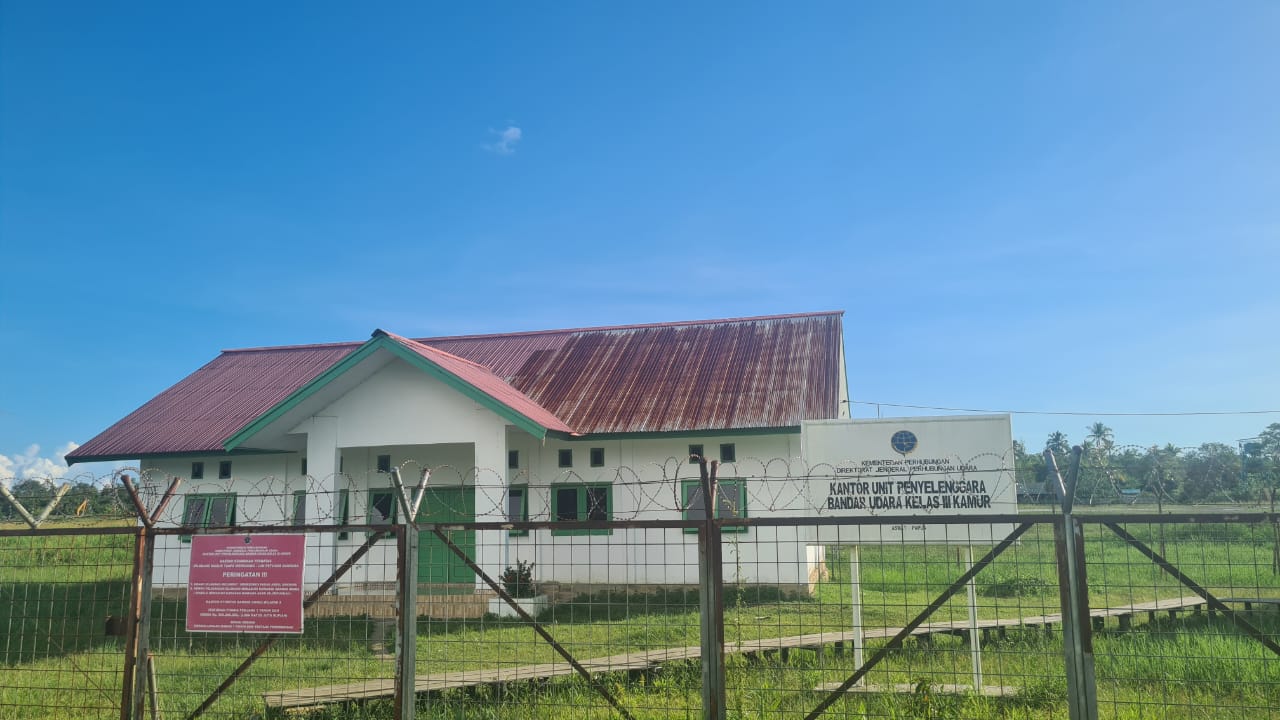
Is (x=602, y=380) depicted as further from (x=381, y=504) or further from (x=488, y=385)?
(x=381, y=504)

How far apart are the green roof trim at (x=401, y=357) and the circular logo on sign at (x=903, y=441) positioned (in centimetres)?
757

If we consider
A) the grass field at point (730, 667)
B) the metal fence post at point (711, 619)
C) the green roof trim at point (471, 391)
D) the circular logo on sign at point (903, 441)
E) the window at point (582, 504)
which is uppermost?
the green roof trim at point (471, 391)

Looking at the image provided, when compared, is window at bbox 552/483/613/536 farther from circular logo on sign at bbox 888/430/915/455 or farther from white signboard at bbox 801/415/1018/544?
circular logo on sign at bbox 888/430/915/455

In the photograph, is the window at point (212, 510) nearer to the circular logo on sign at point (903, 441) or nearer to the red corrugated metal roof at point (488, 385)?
the red corrugated metal roof at point (488, 385)

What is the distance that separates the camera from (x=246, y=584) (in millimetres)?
7707

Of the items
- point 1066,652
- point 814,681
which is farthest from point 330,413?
point 1066,652

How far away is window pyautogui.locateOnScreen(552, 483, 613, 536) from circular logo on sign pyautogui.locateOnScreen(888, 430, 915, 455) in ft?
28.6

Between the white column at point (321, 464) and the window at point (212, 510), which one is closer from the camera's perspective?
the white column at point (321, 464)

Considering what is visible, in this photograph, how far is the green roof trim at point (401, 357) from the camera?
1582cm

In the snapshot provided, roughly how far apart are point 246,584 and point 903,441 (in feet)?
21.8

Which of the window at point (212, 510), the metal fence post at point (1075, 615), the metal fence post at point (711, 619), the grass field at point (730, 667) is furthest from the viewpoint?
the window at point (212, 510)

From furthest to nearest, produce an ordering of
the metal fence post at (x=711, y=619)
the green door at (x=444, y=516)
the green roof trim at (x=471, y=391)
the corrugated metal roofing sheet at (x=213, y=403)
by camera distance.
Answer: the corrugated metal roofing sheet at (x=213, y=403) < the green door at (x=444, y=516) < the green roof trim at (x=471, y=391) < the metal fence post at (x=711, y=619)

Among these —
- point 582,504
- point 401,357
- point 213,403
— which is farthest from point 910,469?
point 213,403

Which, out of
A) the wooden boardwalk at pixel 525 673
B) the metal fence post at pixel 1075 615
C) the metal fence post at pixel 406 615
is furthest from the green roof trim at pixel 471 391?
the metal fence post at pixel 1075 615
